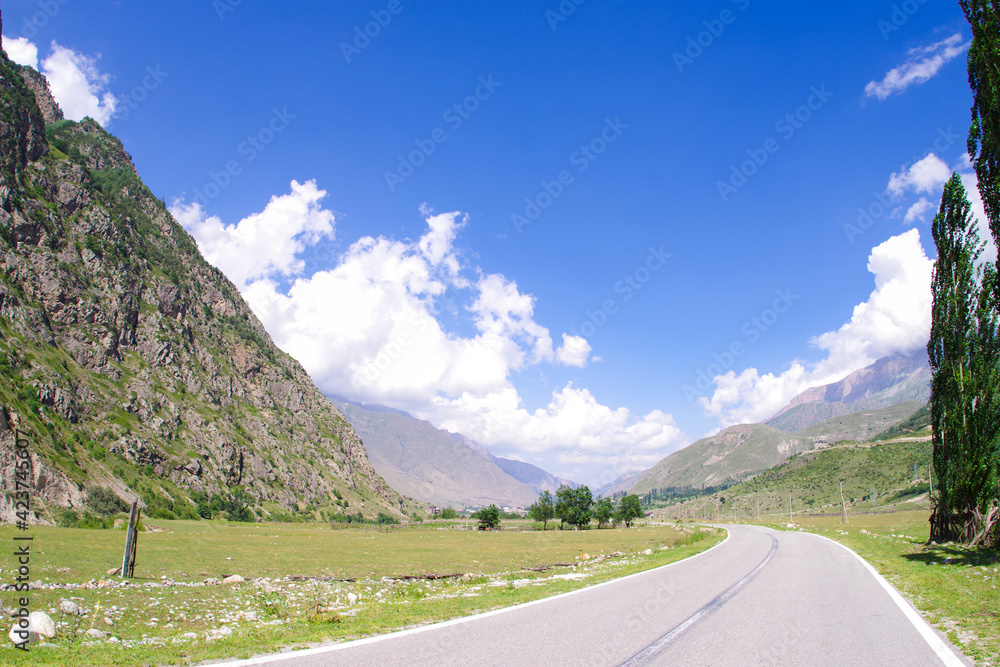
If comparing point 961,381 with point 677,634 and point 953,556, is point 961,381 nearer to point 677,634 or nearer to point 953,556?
point 953,556

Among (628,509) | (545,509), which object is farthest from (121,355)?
(628,509)

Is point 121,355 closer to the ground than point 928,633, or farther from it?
farther from it

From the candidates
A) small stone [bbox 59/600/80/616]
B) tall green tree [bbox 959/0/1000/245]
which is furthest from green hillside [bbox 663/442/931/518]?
small stone [bbox 59/600/80/616]

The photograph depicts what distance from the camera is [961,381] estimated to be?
80.0ft

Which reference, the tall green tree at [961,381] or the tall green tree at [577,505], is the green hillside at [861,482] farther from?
the tall green tree at [961,381]

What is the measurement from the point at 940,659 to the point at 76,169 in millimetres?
181868

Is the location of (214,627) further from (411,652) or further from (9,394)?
(9,394)

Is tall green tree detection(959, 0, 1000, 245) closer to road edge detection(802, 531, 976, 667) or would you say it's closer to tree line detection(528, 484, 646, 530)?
road edge detection(802, 531, 976, 667)

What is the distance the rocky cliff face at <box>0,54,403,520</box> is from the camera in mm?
85875

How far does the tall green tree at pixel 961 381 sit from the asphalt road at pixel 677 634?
1267cm

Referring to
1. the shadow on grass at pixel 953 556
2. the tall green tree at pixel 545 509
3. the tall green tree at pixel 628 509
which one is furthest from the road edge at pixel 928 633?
the tall green tree at pixel 628 509

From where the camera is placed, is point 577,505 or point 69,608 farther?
point 577,505

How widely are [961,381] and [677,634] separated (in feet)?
80.4

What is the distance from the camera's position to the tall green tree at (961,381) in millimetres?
22859
